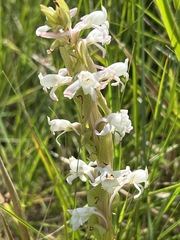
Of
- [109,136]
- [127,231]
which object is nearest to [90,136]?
[109,136]

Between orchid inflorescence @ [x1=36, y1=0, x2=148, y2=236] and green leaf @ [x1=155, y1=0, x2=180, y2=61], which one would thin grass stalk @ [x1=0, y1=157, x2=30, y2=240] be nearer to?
orchid inflorescence @ [x1=36, y1=0, x2=148, y2=236]

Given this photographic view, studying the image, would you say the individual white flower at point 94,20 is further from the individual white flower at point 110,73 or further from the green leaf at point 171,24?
the green leaf at point 171,24

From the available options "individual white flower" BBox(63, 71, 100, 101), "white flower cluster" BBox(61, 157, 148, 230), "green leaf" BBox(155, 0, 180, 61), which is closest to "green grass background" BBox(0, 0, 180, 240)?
"green leaf" BBox(155, 0, 180, 61)

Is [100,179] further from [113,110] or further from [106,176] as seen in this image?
[113,110]

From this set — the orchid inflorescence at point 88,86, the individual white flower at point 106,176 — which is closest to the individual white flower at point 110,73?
the orchid inflorescence at point 88,86

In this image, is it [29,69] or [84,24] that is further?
[29,69]

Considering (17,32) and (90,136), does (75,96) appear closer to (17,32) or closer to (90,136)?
(90,136)

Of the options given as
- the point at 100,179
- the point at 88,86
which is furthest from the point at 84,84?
the point at 100,179
